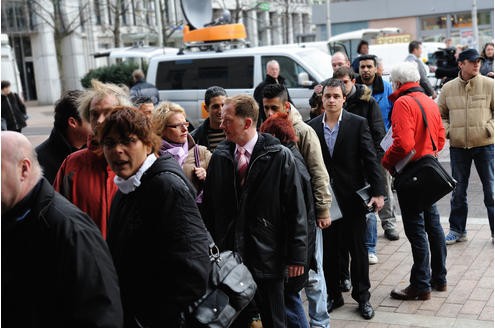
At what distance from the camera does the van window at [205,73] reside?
1469 cm

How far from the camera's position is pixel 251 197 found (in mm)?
4207

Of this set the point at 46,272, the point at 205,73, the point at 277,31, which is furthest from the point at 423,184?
the point at 277,31

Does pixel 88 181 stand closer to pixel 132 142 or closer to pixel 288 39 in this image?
pixel 132 142

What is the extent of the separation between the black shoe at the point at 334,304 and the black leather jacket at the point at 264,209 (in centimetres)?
149

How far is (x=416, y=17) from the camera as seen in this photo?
1823 inches

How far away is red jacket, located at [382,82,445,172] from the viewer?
5543mm

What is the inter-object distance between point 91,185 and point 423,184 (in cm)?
292

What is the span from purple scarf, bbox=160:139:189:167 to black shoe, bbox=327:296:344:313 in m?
1.77

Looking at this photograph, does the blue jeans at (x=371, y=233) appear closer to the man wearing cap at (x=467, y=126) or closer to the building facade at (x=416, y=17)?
the man wearing cap at (x=467, y=126)

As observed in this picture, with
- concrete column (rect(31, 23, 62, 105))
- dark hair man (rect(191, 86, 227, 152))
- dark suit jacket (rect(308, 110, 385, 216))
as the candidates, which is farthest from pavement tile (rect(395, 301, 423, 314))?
concrete column (rect(31, 23, 62, 105))

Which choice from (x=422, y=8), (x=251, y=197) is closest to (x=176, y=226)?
(x=251, y=197)

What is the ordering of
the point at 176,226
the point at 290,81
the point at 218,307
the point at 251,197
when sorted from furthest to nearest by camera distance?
the point at 290,81, the point at 251,197, the point at 218,307, the point at 176,226

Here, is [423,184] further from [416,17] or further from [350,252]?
[416,17]

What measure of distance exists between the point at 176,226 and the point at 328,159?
276 centimetres
